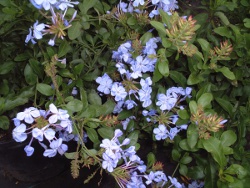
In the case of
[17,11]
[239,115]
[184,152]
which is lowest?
[184,152]

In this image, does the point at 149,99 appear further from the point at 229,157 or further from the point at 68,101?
the point at 229,157

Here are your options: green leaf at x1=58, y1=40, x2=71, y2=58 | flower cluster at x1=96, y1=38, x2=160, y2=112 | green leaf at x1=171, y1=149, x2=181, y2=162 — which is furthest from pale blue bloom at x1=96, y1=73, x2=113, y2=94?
green leaf at x1=171, y1=149, x2=181, y2=162

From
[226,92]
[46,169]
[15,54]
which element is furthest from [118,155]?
[46,169]

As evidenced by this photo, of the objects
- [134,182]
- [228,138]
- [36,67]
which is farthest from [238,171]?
[36,67]

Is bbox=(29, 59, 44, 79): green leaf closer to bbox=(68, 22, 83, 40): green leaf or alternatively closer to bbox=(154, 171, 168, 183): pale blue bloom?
bbox=(68, 22, 83, 40): green leaf

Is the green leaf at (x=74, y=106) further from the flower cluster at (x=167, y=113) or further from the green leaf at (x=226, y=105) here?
the green leaf at (x=226, y=105)
